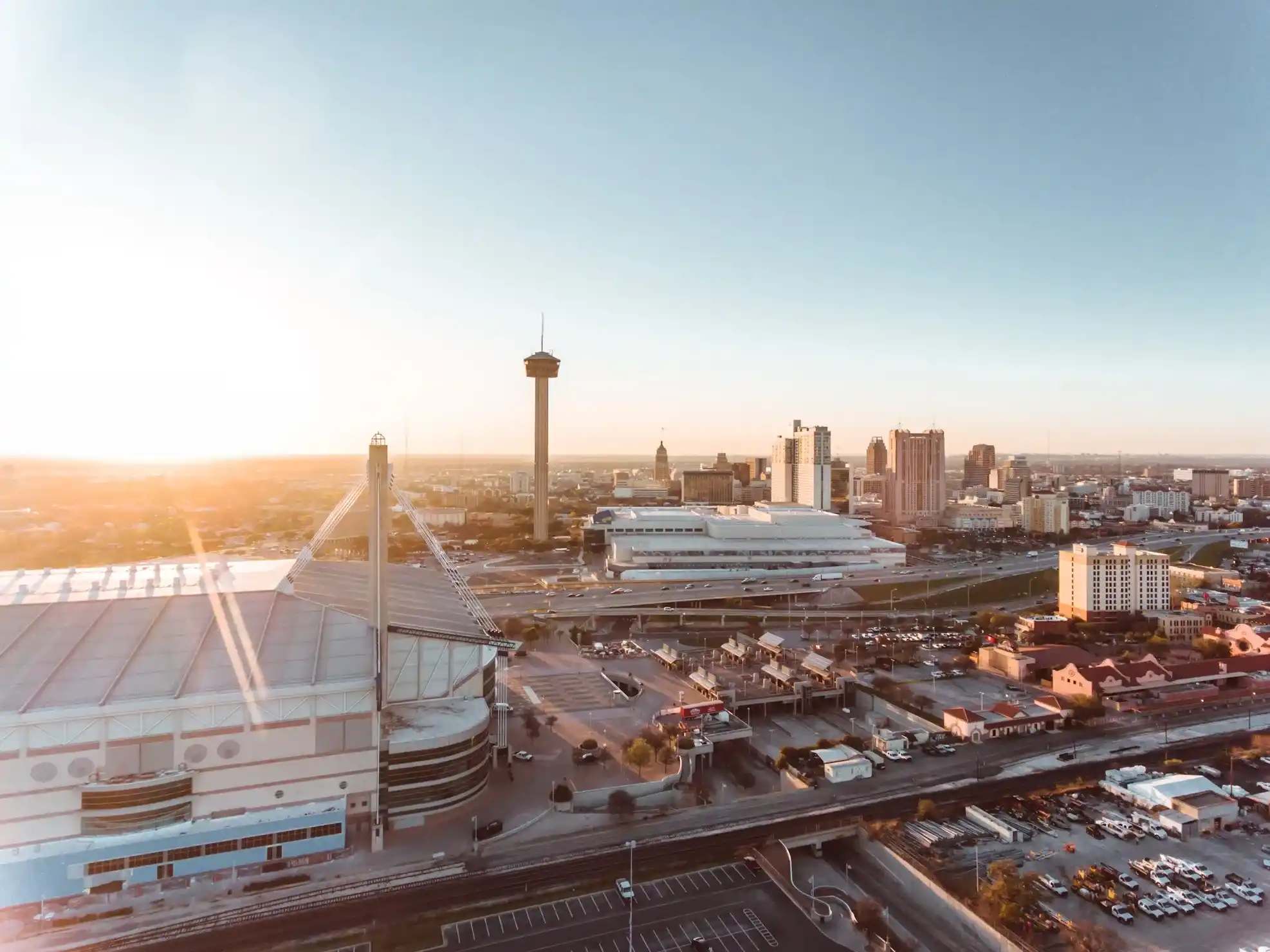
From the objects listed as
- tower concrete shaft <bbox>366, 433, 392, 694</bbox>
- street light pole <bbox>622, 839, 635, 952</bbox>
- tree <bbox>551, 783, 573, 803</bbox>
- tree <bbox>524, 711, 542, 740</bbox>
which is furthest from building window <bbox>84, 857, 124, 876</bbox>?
tree <bbox>524, 711, 542, 740</bbox>

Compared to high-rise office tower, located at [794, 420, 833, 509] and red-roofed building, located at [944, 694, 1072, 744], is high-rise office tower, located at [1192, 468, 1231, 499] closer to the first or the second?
high-rise office tower, located at [794, 420, 833, 509]

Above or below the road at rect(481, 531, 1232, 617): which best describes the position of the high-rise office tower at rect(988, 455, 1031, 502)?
above

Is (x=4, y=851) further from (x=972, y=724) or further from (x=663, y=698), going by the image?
(x=972, y=724)

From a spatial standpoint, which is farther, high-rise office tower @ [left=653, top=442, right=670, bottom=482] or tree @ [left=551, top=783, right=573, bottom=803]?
high-rise office tower @ [left=653, top=442, right=670, bottom=482]

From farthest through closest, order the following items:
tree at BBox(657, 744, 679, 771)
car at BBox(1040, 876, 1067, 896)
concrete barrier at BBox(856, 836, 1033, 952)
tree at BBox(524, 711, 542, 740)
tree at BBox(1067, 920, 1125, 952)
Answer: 1. tree at BBox(524, 711, 542, 740)
2. tree at BBox(657, 744, 679, 771)
3. car at BBox(1040, 876, 1067, 896)
4. concrete barrier at BBox(856, 836, 1033, 952)
5. tree at BBox(1067, 920, 1125, 952)

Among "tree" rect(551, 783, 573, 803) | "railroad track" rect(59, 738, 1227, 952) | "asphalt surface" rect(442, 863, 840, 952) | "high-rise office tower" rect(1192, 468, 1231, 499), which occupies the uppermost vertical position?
"high-rise office tower" rect(1192, 468, 1231, 499)

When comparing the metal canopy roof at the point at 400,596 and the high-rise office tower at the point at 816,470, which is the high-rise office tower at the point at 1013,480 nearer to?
the high-rise office tower at the point at 816,470

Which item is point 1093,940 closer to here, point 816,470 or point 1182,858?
point 1182,858

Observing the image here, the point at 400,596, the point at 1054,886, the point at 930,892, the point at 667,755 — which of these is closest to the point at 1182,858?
the point at 1054,886
